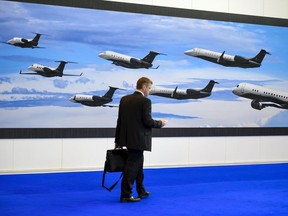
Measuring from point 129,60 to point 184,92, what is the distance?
1376 millimetres

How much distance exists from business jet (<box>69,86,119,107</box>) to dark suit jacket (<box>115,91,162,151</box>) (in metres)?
3.33

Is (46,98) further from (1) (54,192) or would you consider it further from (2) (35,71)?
(1) (54,192)

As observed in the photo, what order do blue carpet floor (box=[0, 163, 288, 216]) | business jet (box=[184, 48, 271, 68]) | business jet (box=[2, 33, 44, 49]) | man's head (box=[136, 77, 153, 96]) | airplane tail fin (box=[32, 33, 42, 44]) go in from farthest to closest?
business jet (box=[184, 48, 271, 68]), airplane tail fin (box=[32, 33, 42, 44]), business jet (box=[2, 33, 44, 49]), man's head (box=[136, 77, 153, 96]), blue carpet floor (box=[0, 163, 288, 216])

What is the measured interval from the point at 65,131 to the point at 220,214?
4.74 metres

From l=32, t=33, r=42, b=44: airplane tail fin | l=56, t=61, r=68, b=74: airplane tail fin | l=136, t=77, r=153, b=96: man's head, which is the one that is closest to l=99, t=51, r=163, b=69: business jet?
l=56, t=61, r=68, b=74: airplane tail fin

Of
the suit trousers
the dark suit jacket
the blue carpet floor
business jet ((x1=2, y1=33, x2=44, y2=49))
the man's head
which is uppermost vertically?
business jet ((x1=2, y1=33, x2=44, y2=49))

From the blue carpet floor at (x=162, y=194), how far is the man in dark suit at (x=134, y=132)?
339mm

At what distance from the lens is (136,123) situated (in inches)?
303

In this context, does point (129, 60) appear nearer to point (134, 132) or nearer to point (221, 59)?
point (221, 59)

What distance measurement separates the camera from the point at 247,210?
723cm

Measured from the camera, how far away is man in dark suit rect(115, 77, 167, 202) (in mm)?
7664

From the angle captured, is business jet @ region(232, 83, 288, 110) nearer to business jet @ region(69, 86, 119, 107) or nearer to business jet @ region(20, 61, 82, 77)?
business jet @ region(69, 86, 119, 107)

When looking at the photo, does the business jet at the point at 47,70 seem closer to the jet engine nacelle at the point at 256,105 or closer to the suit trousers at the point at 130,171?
the suit trousers at the point at 130,171

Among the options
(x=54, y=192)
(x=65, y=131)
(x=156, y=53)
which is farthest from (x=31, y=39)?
(x=54, y=192)
